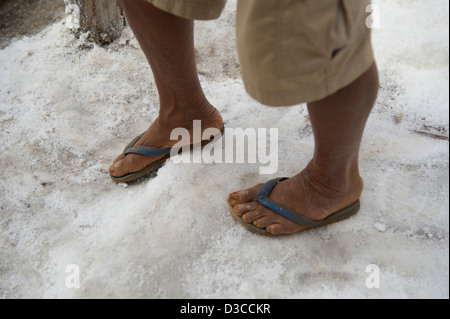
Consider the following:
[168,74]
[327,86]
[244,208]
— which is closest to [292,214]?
[244,208]

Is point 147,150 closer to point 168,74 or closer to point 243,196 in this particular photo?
point 168,74

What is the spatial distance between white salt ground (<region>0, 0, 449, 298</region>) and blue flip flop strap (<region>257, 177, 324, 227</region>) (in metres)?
0.06

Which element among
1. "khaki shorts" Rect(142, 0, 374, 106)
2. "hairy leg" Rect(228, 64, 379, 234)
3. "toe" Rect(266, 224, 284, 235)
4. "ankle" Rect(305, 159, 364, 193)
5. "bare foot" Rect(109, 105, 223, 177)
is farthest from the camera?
"bare foot" Rect(109, 105, 223, 177)

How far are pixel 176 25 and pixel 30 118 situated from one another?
1052 mm

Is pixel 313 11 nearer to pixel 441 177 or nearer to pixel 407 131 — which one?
pixel 441 177

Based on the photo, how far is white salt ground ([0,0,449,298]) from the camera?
3.97 feet

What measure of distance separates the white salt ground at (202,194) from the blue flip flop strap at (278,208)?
61 mm

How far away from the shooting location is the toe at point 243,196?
138cm

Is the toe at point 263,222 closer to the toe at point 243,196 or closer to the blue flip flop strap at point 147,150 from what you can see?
the toe at point 243,196

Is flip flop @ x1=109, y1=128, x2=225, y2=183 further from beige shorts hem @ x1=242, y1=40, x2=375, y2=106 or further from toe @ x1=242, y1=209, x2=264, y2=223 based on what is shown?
beige shorts hem @ x1=242, y1=40, x2=375, y2=106

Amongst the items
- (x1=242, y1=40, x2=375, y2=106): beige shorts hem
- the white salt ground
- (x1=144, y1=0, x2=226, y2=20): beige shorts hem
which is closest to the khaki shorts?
(x1=242, y1=40, x2=375, y2=106): beige shorts hem

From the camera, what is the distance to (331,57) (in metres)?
0.84

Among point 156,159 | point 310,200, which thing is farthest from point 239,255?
point 156,159

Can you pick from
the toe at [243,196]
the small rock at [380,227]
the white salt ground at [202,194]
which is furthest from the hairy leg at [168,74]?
the small rock at [380,227]
